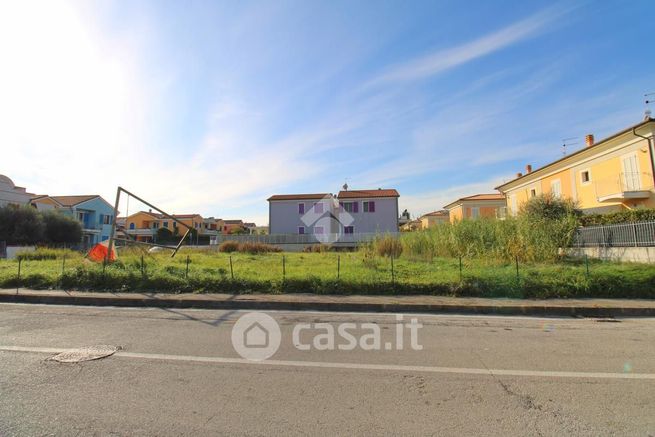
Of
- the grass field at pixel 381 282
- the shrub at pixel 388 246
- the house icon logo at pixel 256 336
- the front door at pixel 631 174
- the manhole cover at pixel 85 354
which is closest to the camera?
the manhole cover at pixel 85 354

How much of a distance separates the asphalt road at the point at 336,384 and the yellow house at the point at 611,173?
22.3 m

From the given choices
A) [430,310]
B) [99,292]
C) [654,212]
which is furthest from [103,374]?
[654,212]

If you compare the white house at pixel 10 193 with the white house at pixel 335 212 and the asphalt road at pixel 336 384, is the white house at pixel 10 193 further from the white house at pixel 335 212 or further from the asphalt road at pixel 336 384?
the asphalt road at pixel 336 384

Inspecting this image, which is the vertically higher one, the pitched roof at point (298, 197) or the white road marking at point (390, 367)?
the pitched roof at point (298, 197)

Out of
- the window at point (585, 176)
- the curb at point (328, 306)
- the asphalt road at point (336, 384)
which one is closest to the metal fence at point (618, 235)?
the curb at point (328, 306)

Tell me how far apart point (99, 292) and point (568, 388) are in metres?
11.0

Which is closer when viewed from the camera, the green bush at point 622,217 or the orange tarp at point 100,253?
the orange tarp at point 100,253

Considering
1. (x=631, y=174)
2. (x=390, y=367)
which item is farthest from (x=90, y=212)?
(x=631, y=174)

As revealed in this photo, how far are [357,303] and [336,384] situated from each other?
14.4 ft

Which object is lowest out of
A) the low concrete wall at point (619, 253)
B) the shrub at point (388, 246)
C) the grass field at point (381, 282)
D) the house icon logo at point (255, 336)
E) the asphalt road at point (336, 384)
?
the asphalt road at point (336, 384)

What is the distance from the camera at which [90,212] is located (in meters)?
54.8

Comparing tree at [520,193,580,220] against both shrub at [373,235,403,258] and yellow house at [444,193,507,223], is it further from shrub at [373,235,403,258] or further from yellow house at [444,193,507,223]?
yellow house at [444,193,507,223]

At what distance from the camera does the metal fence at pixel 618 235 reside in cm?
1382

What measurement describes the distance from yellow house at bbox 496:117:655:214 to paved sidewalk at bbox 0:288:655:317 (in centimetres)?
1979
